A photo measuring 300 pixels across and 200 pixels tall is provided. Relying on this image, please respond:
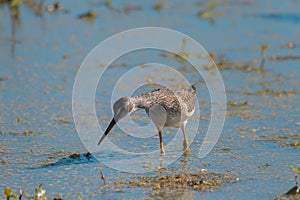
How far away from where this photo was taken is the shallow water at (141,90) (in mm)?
5875

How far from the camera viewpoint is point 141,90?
8648 mm

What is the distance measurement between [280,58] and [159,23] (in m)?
2.67

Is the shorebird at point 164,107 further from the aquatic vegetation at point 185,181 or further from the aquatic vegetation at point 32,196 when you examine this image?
the aquatic vegetation at point 32,196

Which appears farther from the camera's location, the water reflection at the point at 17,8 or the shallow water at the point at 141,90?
the water reflection at the point at 17,8

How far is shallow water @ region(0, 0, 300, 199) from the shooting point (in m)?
5.88

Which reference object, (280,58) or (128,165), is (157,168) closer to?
(128,165)

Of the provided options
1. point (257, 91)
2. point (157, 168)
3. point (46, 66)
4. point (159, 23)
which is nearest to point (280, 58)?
point (257, 91)

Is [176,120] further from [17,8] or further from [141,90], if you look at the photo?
[17,8]

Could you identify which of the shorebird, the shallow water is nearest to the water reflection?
the shallow water

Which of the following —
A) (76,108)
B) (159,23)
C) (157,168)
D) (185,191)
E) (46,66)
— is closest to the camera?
(185,191)

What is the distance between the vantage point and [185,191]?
5.49 metres

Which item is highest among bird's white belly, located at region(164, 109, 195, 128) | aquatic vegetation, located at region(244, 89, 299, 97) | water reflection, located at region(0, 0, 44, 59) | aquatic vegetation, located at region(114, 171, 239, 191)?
water reflection, located at region(0, 0, 44, 59)

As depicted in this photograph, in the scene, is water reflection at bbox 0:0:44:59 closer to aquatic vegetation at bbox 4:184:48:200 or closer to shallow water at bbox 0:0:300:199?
shallow water at bbox 0:0:300:199

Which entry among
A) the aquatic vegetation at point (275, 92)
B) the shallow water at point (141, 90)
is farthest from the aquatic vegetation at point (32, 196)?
the aquatic vegetation at point (275, 92)
